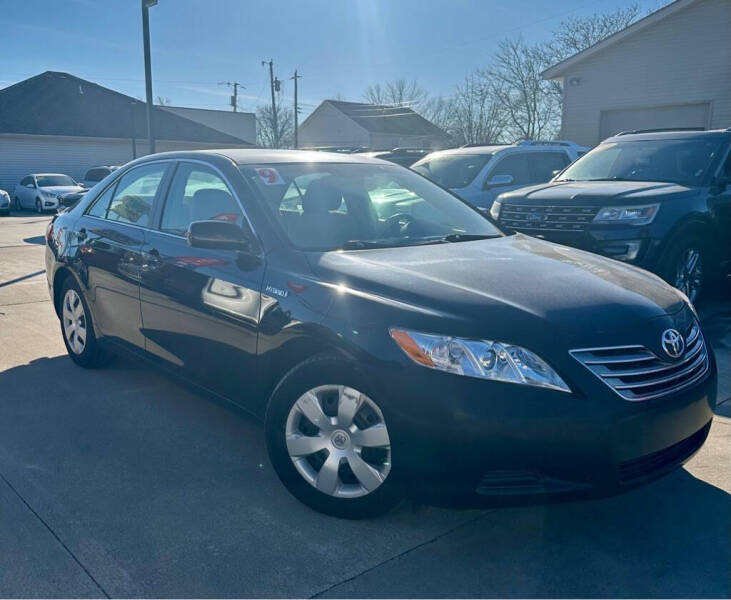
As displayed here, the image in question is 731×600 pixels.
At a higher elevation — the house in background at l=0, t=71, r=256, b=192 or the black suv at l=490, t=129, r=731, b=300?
the house in background at l=0, t=71, r=256, b=192

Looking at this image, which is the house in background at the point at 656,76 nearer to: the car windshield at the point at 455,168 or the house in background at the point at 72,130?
the car windshield at the point at 455,168

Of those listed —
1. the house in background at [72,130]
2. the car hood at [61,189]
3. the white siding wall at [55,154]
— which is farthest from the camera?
the house in background at [72,130]

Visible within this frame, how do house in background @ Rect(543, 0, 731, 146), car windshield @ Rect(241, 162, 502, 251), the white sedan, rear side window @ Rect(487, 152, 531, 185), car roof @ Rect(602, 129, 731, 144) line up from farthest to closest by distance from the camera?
1. the white sedan
2. house in background @ Rect(543, 0, 731, 146)
3. rear side window @ Rect(487, 152, 531, 185)
4. car roof @ Rect(602, 129, 731, 144)
5. car windshield @ Rect(241, 162, 502, 251)

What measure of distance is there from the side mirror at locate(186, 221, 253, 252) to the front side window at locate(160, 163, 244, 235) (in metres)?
0.15

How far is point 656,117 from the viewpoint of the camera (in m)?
16.9

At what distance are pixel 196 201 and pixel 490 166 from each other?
21.3ft

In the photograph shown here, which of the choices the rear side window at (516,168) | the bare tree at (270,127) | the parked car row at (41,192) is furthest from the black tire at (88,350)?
the bare tree at (270,127)

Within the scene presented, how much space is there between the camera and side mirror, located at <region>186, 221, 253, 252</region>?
3.39m

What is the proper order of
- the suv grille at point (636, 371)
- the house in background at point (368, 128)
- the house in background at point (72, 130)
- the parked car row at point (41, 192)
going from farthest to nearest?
the house in background at point (368, 128) → the house in background at point (72, 130) → the parked car row at point (41, 192) → the suv grille at point (636, 371)

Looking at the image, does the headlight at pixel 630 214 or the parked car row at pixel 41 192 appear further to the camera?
the parked car row at pixel 41 192

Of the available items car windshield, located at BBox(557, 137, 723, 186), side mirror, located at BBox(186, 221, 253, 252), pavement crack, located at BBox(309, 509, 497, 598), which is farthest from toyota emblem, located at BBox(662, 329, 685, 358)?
car windshield, located at BBox(557, 137, 723, 186)

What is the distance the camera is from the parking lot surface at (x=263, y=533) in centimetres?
254

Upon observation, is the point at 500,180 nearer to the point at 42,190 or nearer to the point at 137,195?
the point at 137,195

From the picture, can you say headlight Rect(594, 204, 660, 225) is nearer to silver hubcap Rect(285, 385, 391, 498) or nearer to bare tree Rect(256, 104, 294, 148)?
silver hubcap Rect(285, 385, 391, 498)
